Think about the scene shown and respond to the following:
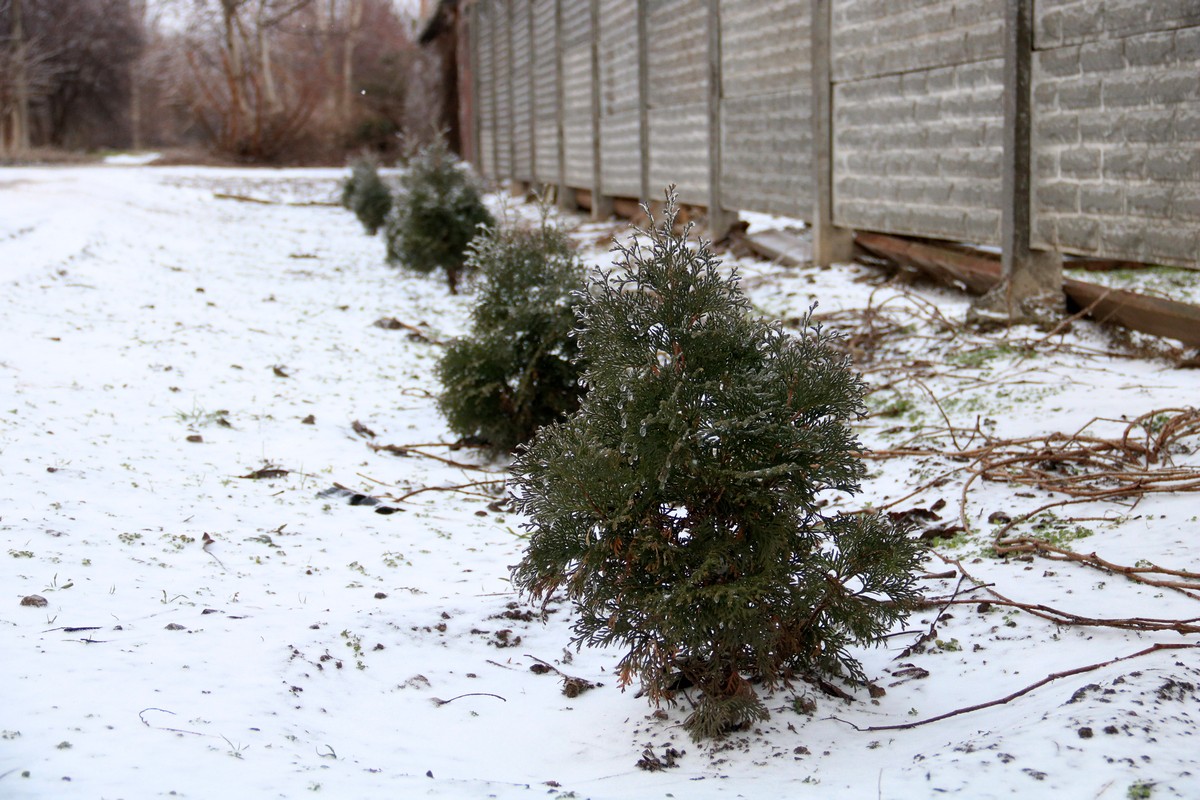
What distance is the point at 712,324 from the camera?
8.98ft

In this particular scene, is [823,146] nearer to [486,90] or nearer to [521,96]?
[521,96]

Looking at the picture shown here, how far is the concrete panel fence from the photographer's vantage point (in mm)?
5488

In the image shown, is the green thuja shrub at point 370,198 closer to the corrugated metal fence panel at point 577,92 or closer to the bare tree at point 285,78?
the corrugated metal fence panel at point 577,92

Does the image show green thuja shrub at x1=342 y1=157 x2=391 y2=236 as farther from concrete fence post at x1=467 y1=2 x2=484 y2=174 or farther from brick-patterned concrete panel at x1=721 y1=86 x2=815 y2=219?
concrete fence post at x1=467 y1=2 x2=484 y2=174

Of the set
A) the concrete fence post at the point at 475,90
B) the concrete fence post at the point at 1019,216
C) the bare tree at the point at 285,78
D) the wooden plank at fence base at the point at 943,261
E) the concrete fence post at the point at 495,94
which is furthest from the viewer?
the bare tree at the point at 285,78

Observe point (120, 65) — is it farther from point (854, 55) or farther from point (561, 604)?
point (561, 604)

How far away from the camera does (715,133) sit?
35.6 feet

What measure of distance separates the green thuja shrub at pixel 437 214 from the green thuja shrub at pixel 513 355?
4.79 meters

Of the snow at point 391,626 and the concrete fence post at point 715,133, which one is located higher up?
the concrete fence post at point 715,133

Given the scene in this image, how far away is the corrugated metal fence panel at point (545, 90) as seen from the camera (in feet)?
54.5

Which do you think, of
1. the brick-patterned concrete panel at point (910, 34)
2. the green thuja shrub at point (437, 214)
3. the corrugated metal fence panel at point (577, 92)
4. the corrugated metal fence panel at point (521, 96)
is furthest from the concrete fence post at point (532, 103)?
the brick-patterned concrete panel at point (910, 34)

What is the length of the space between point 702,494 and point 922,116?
5.50m

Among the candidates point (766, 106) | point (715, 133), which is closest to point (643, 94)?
point (715, 133)

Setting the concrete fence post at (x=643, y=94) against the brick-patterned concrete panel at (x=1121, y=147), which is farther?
the concrete fence post at (x=643, y=94)
